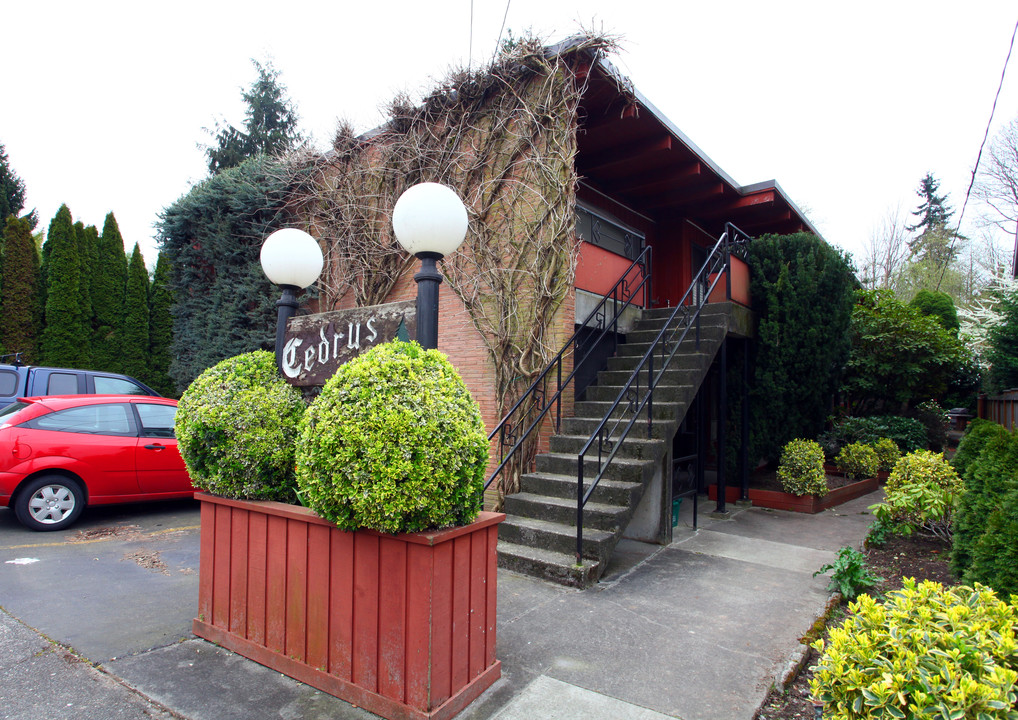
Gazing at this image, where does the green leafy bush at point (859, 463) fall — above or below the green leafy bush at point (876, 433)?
below

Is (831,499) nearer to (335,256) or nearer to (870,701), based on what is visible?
(870,701)

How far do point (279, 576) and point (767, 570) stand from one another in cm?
403

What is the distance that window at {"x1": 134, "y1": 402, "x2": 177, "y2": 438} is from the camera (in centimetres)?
657

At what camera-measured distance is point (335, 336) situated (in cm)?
346

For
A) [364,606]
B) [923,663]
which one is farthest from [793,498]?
[364,606]

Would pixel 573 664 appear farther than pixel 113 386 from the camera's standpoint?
No

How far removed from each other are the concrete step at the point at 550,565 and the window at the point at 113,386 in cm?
674

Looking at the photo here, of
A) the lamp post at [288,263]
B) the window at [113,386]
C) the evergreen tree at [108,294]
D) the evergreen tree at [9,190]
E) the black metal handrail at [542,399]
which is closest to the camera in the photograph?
the lamp post at [288,263]

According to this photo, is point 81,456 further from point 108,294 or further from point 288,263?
point 108,294

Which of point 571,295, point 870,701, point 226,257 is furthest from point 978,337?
point 226,257

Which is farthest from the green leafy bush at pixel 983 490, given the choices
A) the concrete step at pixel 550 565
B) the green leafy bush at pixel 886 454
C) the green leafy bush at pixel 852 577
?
the green leafy bush at pixel 886 454

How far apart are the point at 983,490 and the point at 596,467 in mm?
2902

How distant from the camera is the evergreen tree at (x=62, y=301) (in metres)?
12.2

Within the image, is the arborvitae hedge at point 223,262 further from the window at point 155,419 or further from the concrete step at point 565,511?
the concrete step at point 565,511
